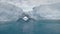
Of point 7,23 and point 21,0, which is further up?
point 21,0

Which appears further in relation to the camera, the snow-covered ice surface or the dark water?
the snow-covered ice surface

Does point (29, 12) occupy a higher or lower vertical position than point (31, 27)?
higher

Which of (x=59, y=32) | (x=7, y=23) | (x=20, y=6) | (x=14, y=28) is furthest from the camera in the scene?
(x=20, y=6)

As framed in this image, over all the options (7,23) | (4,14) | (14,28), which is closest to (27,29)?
(14,28)

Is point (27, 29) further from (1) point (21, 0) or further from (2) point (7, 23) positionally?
(1) point (21, 0)

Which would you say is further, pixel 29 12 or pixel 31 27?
pixel 29 12

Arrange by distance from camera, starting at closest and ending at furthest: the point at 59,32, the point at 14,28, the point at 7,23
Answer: the point at 59,32 < the point at 14,28 < the point at 7,23

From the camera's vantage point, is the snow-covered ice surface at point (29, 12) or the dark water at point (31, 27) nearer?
the dark water at point (31, 27)

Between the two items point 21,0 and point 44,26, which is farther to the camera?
point 21,0
